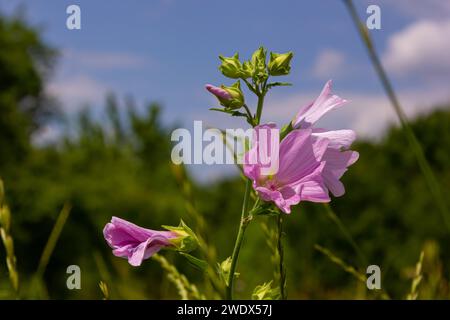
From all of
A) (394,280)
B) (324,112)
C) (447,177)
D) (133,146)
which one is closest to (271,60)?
(324,112)

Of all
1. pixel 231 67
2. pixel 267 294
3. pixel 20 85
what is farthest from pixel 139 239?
pixel 20 85

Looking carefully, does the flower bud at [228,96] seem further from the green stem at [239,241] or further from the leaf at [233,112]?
the green stem at [239,241]

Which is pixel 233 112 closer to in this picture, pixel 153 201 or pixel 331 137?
pixel 331 137

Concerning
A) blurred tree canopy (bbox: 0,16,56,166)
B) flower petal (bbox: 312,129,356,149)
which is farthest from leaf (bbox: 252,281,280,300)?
blurred tree canopy (bbox: 0,16,56,166)

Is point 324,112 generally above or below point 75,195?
above

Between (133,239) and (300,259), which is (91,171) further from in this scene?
(133,239)

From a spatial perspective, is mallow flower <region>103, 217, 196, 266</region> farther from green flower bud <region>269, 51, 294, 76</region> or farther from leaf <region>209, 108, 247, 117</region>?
green flower bud <region>269, 51, 294, 76</region>
